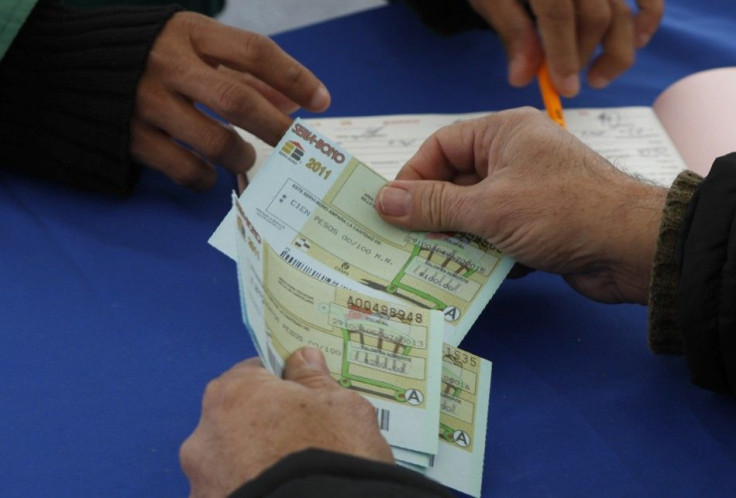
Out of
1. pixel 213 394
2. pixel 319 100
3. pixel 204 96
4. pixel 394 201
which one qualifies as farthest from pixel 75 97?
pixel 213 394

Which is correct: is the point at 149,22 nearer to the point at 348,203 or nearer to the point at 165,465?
the point at 348,203

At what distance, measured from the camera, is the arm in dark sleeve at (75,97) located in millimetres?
1011

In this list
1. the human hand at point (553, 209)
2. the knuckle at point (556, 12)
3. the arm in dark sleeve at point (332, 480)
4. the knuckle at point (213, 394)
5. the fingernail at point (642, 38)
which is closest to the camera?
the arm in dark sleeve at point (332, 480)

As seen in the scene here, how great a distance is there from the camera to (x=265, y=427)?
62 cm

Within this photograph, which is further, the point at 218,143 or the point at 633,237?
the point at 218,143

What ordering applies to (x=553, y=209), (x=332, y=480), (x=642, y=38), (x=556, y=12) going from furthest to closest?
(x=642, y=38), (x=556, y=12), (x=553, y=209), (x=332, y=480)

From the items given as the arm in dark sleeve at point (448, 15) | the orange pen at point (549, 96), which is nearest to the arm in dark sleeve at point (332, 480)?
the orange pen at point (549, 96)

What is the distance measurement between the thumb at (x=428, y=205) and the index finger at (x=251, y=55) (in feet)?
0.71

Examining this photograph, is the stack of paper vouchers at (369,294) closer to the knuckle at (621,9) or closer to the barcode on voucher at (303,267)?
the barcode on voucher at (303,267)

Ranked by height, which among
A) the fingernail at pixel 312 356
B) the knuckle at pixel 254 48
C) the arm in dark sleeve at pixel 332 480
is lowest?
the fingernail at pixel 312 356

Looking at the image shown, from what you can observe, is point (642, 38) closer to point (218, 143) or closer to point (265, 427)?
point (218, 143)

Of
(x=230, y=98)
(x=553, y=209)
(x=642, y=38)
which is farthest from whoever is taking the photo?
(x=642, y=38)

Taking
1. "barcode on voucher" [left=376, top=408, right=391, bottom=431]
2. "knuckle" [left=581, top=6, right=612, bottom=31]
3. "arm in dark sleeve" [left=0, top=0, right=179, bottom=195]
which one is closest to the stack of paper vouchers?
"barcode on voucher" [left=376, top=408, right=391, bottom=431]

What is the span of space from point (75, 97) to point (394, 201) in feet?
1.26
